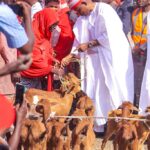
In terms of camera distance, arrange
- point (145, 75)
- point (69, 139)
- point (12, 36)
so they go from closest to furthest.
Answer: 1. point (12, 36)
2. point (69, 139)
3. point (145, 75)

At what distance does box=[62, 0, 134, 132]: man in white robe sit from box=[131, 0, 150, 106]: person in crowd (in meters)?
0.15

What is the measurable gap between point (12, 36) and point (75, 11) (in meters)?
4.96

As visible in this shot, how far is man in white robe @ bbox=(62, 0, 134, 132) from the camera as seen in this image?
826 cm

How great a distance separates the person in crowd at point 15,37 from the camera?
3.69 meters

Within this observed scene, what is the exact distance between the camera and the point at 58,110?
6703 millimetres

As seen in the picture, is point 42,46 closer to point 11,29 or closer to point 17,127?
point 17,127

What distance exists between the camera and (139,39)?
852 centimetres

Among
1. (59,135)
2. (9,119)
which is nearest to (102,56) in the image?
(59,135)

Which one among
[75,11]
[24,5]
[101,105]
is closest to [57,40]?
[75,11]

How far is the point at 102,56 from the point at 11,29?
4.72 m

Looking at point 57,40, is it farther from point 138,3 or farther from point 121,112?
point 121,112

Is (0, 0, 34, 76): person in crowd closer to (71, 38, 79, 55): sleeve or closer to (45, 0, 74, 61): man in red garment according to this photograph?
(71, 38, 79, 55): sleeve

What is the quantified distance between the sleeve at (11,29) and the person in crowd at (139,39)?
4.65 metres

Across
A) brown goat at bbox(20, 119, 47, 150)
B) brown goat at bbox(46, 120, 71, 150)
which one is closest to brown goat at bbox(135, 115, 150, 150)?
brown goat at bbox(46, 120, 71, 150)
